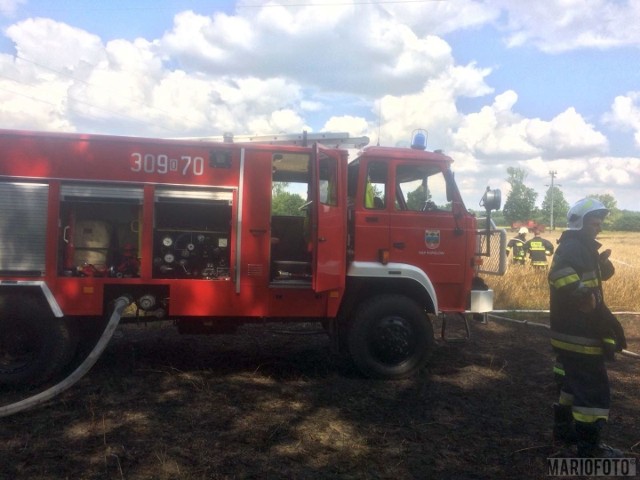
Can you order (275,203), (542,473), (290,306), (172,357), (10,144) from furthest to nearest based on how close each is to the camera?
(172,357) → (275,203) → (290,306) → (10,144) → (542,473)

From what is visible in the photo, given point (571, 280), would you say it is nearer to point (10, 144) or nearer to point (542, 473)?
point (542, 473)

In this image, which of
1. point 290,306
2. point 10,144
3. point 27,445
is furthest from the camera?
point 290,306

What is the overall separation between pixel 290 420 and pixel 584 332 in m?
2.42

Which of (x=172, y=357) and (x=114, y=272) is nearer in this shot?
(x=114, y=272)

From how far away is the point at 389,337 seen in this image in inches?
225

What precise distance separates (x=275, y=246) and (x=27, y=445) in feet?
10.2

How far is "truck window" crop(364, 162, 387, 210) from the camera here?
583 centimetres

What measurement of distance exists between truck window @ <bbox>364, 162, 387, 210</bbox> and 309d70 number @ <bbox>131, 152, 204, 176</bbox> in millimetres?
1787

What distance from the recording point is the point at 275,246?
20.2 feet

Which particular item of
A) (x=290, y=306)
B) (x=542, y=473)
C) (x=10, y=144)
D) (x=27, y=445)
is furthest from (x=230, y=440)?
(x=10, y=144)

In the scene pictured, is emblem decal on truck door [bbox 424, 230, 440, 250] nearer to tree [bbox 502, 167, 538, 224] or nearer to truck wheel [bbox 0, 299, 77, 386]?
truck wheel [bbox 0, 299, 77, 386]

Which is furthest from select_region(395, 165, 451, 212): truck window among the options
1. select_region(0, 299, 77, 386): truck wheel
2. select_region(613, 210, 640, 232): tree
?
select_region(613, 210, 640, 232): tree

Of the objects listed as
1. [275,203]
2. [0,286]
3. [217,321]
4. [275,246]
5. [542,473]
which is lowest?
[542,473]

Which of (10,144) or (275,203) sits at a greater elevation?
(10,144)
